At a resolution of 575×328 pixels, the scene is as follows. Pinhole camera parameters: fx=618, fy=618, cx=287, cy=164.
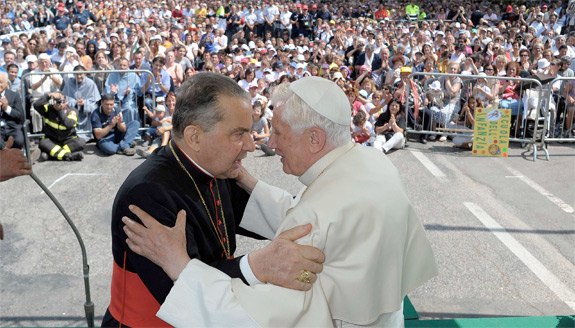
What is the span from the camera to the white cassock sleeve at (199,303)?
2.19 meters

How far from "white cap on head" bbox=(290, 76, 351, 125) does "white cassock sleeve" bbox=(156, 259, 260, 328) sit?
2.67 ft

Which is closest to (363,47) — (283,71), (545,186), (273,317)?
(283,71)

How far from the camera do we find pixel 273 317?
7.04 feet

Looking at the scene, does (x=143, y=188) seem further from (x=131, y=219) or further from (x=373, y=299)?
(x=373, y=299)

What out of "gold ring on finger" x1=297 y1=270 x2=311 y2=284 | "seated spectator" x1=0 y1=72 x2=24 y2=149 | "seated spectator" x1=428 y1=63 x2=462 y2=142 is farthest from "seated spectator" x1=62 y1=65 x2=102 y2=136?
"gold ring on finger" x1=297 y1=270 x2=311 y2=284

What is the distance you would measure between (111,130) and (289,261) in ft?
28.5

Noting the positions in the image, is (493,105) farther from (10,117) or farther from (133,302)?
(133,302)

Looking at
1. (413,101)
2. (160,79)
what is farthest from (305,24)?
(413,101)

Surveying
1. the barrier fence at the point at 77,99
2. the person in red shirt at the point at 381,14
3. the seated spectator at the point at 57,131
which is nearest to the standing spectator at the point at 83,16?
the person in red shirt at the point at 381,14

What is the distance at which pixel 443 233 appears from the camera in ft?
23.2

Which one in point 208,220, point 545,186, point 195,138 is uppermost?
point 195,138

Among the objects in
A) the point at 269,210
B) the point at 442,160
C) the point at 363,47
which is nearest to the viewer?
the point at 269,210

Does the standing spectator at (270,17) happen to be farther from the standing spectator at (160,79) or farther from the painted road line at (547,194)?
the painted road line at (547,194)

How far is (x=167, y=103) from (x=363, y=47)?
6.95 metres
